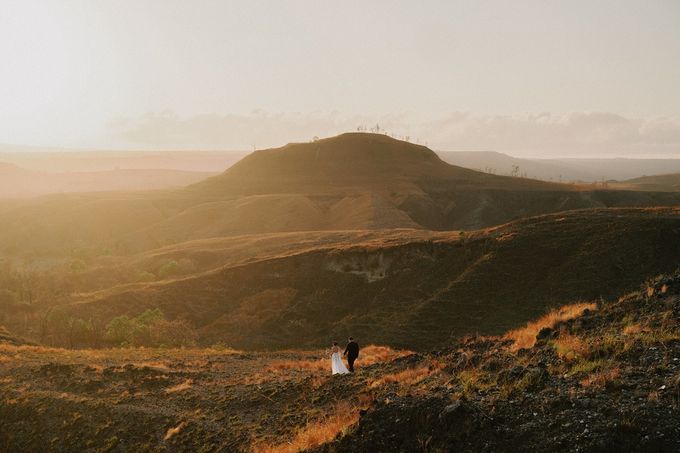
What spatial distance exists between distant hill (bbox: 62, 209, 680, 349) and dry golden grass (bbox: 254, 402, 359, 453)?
2165 centimetres

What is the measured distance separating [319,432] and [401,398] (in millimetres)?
2597

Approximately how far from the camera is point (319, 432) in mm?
13062

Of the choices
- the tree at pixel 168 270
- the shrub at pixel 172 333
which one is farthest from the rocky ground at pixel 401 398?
the tree at pixel 168 270

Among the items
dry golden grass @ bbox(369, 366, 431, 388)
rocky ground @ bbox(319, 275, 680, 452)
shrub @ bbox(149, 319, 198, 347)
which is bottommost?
shrub @ bbox(149, 319, 198, 347)

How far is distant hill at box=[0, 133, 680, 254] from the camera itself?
404 ft

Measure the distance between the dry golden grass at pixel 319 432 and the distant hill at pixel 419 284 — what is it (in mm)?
21653

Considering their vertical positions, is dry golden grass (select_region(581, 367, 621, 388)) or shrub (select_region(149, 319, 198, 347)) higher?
dry golden grass (select_region(581, 367, 621, 388))

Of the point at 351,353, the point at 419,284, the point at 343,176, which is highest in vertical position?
the point at 343,176

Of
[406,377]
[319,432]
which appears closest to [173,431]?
[319,432]

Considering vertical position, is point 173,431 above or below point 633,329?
below

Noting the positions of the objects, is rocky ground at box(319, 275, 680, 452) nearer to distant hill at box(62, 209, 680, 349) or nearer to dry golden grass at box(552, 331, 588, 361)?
dry golden grass at box(552, 331, 588, 361)

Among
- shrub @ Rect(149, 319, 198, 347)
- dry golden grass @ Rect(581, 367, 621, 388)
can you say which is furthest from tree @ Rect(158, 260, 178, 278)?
dry golden grass @ Rect(581, 367, 621, 388)

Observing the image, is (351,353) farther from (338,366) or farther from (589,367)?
(589,367)

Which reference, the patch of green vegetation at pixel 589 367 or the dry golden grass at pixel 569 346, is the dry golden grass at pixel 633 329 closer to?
the dry golden grass at pixel 569 346
